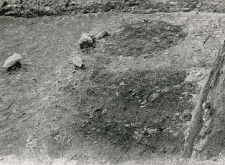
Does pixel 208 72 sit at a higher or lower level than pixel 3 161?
higher

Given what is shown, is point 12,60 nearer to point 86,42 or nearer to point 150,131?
point 86,42

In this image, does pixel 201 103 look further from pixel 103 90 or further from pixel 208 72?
pixel 103 90

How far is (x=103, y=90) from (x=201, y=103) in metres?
0.48

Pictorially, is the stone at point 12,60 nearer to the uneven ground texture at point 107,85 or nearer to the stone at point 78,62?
the uneven ground texture at point 107,85

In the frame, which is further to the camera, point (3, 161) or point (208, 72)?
point (208, 72)

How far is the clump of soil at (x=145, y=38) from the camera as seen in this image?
223 centimetres

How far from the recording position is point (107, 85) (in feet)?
6.68

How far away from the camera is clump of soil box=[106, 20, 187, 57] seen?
2.23 metres

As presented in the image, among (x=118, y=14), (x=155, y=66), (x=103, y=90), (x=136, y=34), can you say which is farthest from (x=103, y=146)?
(x=118, y=14)

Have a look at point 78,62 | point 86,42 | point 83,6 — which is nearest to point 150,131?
point 78,62

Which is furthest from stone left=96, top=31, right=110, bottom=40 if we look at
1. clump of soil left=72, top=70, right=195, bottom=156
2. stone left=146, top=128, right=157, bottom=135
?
stone left=146, top=128, right=157, bottom=135

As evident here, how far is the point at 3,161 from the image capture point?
178 cm

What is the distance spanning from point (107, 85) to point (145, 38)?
404 mm

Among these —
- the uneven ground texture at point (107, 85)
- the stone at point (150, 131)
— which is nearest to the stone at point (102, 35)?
the uneven ground texture at point (107, 85)
